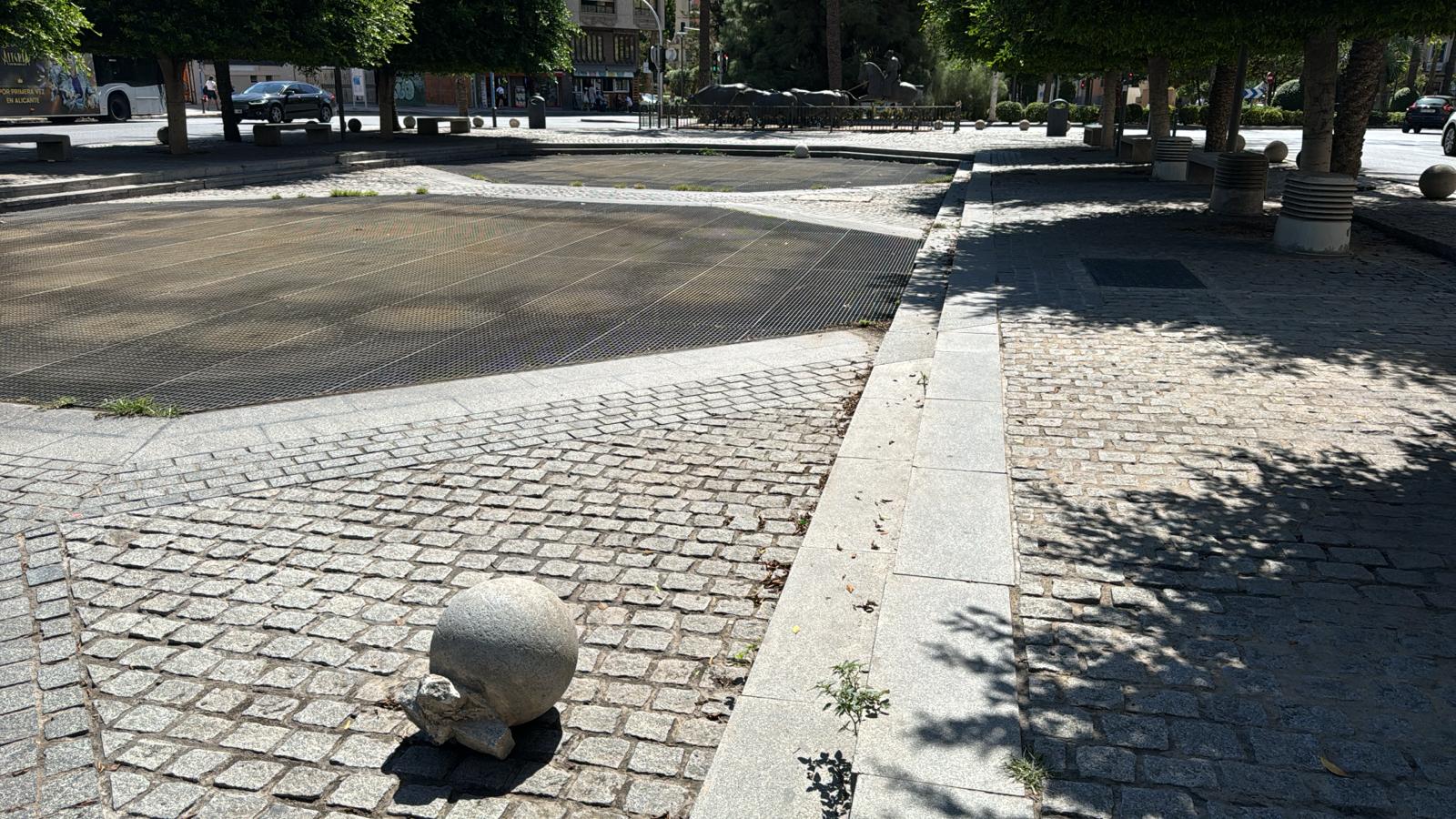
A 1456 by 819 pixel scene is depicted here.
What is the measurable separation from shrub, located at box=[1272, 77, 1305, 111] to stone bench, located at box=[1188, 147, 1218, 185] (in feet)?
137

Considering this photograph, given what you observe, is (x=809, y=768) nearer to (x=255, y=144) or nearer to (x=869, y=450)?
(x=869, y=450)

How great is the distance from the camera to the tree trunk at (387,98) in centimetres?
3172

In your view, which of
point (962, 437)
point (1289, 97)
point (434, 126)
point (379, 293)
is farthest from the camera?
point (1289, 97)

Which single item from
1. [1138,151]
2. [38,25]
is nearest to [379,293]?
[38,25]

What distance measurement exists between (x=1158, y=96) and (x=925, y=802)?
926 inches

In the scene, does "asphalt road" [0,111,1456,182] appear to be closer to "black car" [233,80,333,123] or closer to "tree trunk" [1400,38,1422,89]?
"black car" [233,80,333,123]

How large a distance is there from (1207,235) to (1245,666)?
11.4 m

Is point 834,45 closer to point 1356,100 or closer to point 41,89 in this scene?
point 41,89

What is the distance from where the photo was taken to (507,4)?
3059 centimetres

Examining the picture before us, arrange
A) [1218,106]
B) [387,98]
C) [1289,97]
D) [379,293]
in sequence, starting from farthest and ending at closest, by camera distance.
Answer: [1289,97], [387,98], [1218,106], [379,293]

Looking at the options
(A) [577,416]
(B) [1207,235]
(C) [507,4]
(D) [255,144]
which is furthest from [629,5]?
(A) [577,416]

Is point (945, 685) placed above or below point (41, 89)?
below

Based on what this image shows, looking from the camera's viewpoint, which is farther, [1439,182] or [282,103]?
[282,103]

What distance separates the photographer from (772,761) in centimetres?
338
